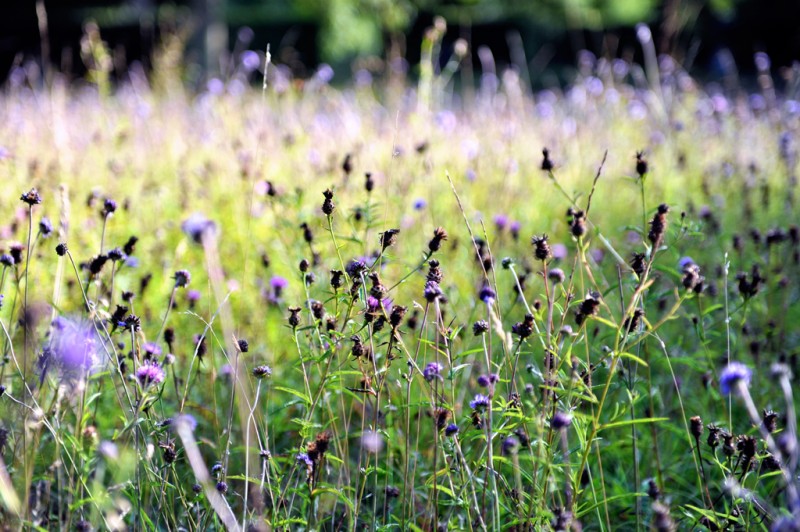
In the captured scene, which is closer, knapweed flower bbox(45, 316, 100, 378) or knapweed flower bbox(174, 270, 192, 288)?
knapweed flower bbox(45, 316, 100, 378)

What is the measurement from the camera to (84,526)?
1.02m

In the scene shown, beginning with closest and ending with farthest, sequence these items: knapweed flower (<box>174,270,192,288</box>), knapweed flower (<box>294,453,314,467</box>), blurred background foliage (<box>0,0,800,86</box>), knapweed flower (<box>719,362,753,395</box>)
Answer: knapweed flower (<box>719,362,753,395</box>) → knapweed flower (<box>294,453,314,467</box>) → knapweed flower (<box>174,270,192,288</box>) → blurred background foliage (<box>0,0,800,86</box>)

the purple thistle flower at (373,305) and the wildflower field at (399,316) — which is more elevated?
the purple thistle flower at (373,305)

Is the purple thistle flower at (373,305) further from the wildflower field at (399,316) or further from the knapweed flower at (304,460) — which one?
the knapweed flower at (304,460)

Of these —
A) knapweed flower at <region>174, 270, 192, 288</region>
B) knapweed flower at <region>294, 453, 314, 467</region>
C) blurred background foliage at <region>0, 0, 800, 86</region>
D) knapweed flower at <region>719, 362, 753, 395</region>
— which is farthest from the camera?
blurred background foliage at <region>0, 0, 800, 86</region>

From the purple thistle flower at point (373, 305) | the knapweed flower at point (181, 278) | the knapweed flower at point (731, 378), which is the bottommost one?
the purple thistle flower at point (373, 305)

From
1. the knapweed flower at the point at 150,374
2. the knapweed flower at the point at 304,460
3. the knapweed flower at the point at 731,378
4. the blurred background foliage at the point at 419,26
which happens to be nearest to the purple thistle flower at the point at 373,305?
the knapweed flower at the point at 304,460

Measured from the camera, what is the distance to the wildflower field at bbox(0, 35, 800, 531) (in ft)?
3.90

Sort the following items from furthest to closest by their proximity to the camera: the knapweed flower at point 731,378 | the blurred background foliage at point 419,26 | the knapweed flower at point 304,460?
the blurred background foliage at point 419,26 < the knapweed flower at point 304,460 < the knapweed flower at point 731,378

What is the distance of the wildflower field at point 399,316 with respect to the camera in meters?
1.19

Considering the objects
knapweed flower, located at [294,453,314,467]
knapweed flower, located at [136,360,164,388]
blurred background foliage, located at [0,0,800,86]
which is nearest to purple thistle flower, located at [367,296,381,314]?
knapweed flower, located at [294,453,314,467]

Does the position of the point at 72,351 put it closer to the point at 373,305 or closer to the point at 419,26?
the point at 373,305

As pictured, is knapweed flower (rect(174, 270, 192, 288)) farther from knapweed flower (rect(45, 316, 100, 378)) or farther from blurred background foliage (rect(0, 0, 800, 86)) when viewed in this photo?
blurred background foliage (rect(0, 0, 800, 86))

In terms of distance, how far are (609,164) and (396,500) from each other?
9.08 feet
